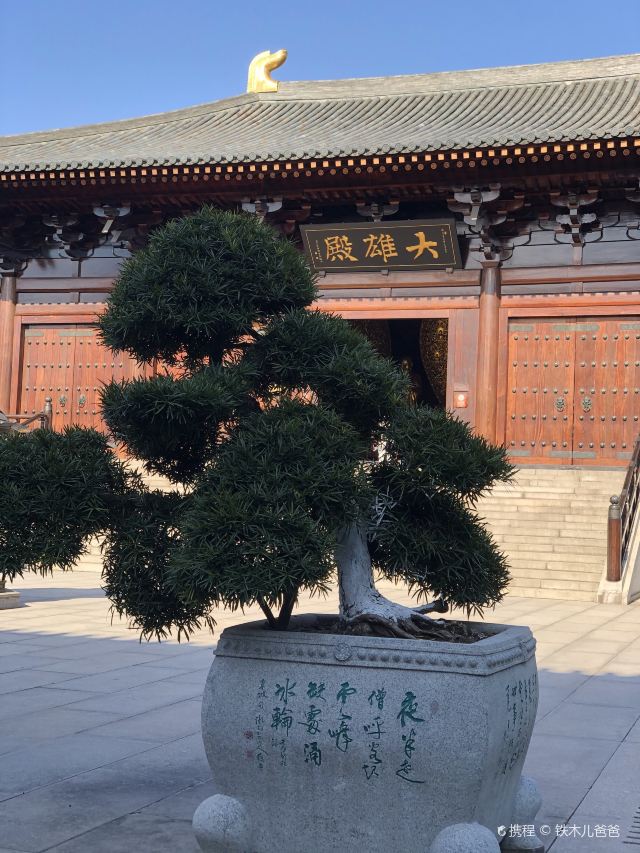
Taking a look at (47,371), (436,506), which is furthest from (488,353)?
(436,506)

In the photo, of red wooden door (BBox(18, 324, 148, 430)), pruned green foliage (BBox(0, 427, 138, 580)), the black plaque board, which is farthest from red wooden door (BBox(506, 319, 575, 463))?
pruned green foliage (BBox(0, 427, 138, 580))

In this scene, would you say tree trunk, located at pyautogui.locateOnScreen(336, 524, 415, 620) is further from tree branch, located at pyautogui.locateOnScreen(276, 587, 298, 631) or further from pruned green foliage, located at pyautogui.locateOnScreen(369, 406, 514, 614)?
tree branch, located at pyautogui.locateOnScreen(276, 587, 298, 631)

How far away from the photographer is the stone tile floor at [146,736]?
12.2ft

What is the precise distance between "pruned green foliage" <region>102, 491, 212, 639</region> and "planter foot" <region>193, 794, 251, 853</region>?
0.65 m

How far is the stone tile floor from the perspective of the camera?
3.71 metres

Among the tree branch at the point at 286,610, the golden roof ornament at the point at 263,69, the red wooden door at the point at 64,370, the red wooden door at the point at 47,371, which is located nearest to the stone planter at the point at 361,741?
the tree branch at the point at 286,610

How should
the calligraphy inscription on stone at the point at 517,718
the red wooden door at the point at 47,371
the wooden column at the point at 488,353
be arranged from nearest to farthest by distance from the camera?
the calligraphy inscription on stone at the point at 517,718, the wooden column at the point at 488,353, the red wooden door at the point at 47,371

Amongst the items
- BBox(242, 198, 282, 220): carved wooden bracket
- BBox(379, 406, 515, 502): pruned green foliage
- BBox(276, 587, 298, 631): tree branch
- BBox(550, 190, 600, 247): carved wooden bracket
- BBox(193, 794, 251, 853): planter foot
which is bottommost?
BBox(193, 794, 251, 853): planter foot

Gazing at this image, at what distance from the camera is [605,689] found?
6.25 meters

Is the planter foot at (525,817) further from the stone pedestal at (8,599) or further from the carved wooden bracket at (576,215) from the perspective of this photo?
the carved wooden bracket at (576,215)

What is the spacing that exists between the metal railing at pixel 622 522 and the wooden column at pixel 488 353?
9.00 feet

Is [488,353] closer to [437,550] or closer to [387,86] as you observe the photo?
[387,86]

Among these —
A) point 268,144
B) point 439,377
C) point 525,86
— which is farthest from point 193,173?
point 439,377

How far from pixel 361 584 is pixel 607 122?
12.7 metres
